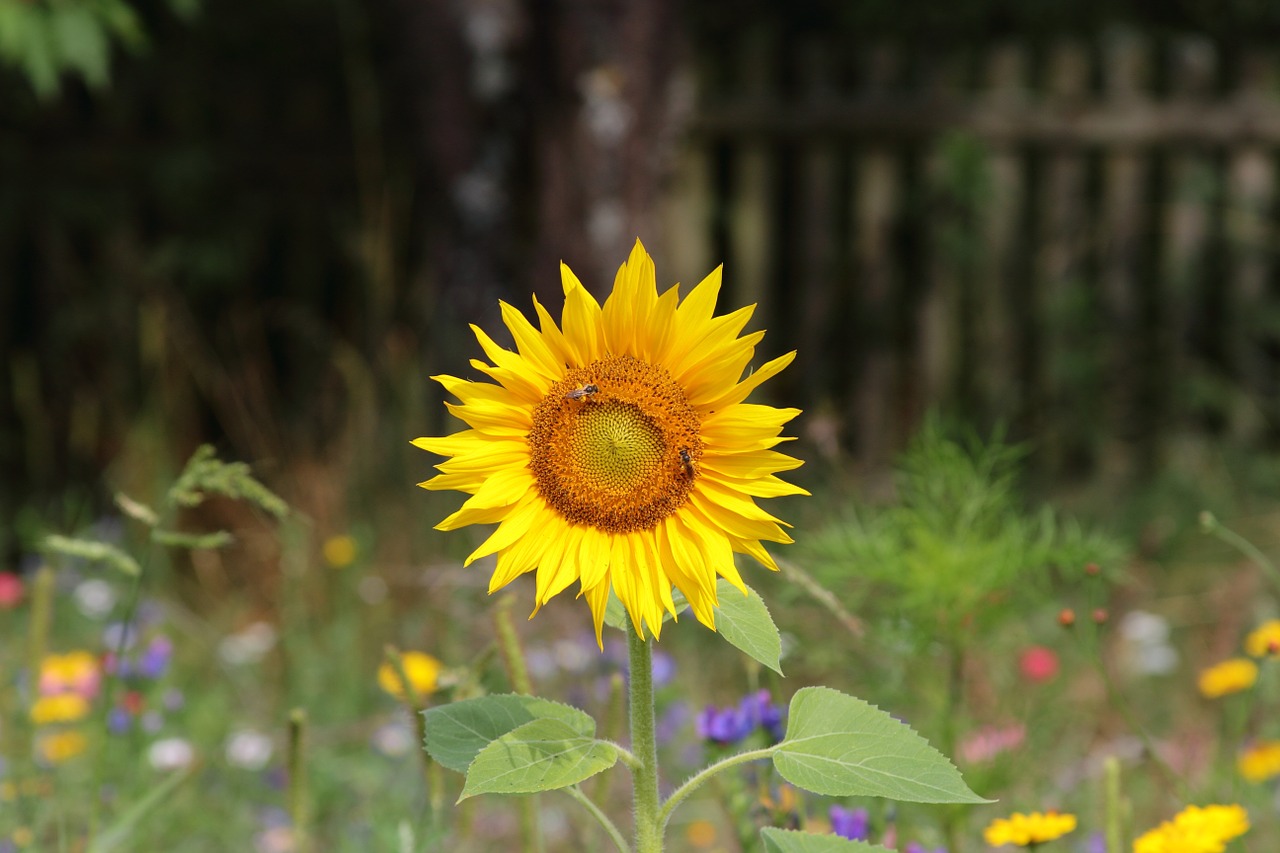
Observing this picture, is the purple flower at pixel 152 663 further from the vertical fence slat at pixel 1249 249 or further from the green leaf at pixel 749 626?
the vertical fence slat at pixel 1249 249

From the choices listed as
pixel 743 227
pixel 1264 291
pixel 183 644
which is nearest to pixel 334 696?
pixel 183 644

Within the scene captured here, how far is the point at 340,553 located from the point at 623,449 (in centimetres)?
269

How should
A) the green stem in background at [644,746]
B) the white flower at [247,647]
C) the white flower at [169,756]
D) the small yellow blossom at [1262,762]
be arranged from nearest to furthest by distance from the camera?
the green stem in background at [644,746]
the small yellow blossom at [1262,762]
the white flower at [169,756]
the white flower at [247,647]

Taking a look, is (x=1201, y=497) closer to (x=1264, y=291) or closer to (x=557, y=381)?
(x=1264, y=291)

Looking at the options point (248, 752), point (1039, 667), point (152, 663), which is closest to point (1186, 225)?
point (1039, 667)

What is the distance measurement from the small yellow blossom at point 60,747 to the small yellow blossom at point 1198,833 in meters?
2.00

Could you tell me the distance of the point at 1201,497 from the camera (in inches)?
194

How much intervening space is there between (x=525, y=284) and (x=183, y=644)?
161 cm

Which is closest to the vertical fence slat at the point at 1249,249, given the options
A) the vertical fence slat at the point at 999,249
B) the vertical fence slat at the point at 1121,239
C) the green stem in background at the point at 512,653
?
the vertical fence slat at the point at 1121,239

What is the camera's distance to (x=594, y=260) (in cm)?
450

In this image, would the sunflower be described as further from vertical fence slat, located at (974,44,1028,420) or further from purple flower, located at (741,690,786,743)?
vertical fence slat, located at (974,44,1028,420)

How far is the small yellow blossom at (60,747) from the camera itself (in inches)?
104

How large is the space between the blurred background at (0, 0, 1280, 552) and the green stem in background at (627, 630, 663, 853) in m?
3.84

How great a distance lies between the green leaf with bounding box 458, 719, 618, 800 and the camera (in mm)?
1104
